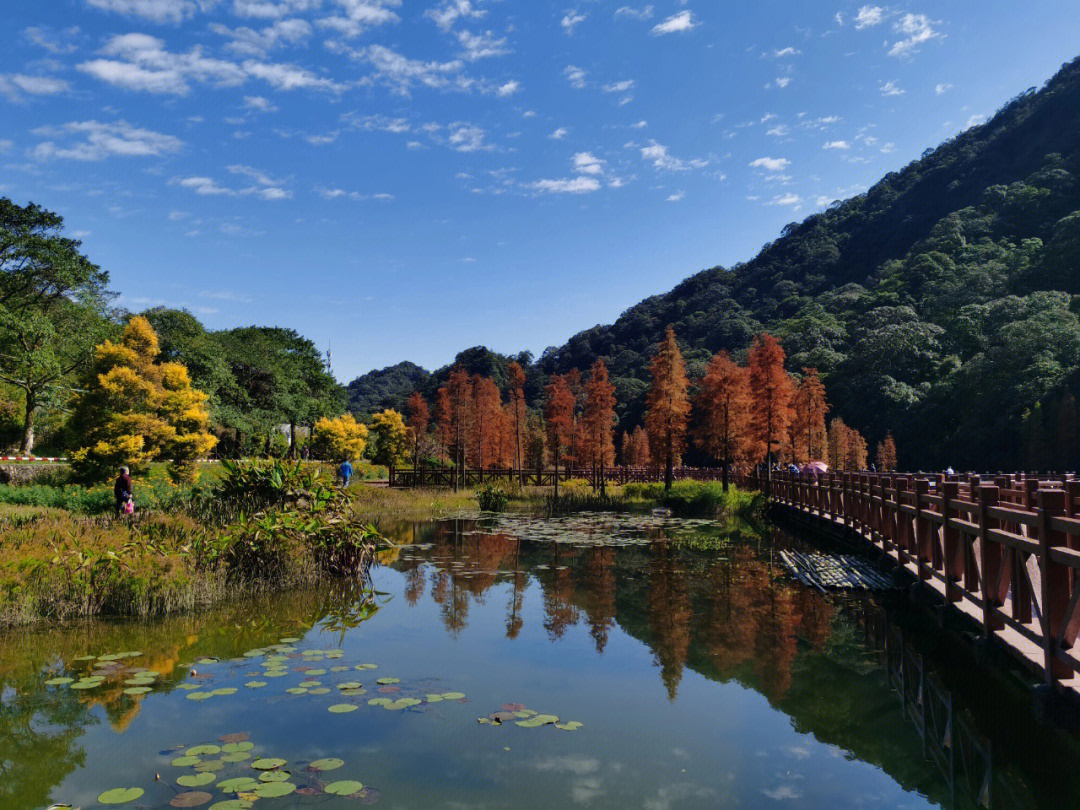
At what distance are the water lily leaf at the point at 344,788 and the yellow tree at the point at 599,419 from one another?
39.3m

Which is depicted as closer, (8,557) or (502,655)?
(502,655)

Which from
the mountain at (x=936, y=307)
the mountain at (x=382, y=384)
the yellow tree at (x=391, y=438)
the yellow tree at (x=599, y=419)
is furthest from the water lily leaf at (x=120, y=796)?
the mountain at (x=382, y=384)

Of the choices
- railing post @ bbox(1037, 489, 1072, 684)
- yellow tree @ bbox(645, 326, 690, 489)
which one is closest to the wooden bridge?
yellow tree @ bbox(645, 326, 690, 489)

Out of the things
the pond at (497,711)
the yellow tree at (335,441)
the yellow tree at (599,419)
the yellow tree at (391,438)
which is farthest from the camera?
the yellow tree at (391,438)

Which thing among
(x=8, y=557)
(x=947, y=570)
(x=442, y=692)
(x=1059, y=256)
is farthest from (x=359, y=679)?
(x=1059, y=256)

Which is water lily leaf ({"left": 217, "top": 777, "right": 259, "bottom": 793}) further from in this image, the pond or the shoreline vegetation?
the shoreline vegetation

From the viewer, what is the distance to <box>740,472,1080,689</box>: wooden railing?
589cm

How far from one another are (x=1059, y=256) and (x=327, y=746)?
296 feet

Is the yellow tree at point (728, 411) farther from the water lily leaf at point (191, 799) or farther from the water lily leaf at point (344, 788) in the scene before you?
the water lily leaf at point (191, 799)

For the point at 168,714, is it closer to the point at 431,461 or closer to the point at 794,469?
the point at 794,469

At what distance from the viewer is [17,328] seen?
33.8 metres

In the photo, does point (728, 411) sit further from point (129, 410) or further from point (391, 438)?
point (129, 410)

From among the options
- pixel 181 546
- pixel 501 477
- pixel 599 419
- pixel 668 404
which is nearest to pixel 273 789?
pixel 181 546

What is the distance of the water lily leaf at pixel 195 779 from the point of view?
221 inches
